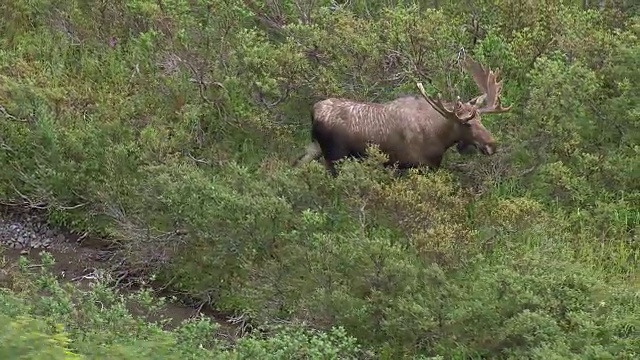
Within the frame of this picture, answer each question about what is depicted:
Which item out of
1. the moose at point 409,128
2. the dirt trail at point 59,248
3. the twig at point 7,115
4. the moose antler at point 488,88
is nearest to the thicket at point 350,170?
the twig at point 7,115

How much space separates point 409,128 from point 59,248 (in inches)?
174

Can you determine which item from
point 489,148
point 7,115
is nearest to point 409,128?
point 489,148

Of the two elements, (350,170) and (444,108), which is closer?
(350,170)

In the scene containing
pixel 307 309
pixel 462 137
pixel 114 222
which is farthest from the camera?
pixel 114 222

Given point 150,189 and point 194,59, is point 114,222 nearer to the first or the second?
point 150,189

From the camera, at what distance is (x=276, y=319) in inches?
379

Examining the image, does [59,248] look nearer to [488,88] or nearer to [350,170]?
[350,170]

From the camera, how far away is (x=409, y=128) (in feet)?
35.6

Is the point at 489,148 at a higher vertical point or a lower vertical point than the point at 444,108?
lower

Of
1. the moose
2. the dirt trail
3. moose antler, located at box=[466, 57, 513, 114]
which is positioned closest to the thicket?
the dirt trail

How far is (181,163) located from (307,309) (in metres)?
2.73

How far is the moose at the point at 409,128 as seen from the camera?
10703 mm

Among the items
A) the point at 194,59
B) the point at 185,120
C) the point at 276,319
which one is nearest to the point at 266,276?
the point at 276,319

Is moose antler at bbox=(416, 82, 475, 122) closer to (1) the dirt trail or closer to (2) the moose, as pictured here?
(2) the moose
